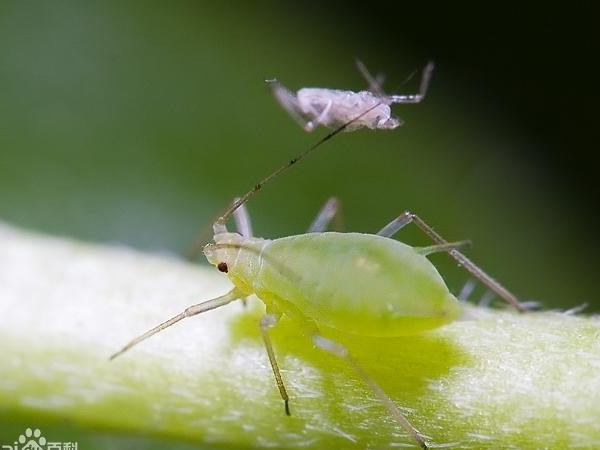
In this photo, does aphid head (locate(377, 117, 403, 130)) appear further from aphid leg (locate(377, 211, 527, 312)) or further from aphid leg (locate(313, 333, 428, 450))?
aphid leg (locate(313, 333, 428, 450))

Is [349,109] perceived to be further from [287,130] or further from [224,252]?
[287,130]

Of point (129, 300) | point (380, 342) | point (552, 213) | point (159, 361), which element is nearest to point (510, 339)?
point (380, 342)

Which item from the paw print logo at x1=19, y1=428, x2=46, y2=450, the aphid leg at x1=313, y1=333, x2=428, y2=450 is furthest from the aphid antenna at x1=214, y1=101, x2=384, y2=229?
the paw print logo at x1=19, y1=428, x2=46, y2=450

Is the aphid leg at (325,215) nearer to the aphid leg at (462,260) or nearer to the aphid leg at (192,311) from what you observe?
the aphid leg at (462,260)

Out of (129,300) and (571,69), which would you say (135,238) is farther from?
(571,69)

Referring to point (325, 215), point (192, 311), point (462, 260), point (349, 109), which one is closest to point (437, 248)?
point (462, 260)

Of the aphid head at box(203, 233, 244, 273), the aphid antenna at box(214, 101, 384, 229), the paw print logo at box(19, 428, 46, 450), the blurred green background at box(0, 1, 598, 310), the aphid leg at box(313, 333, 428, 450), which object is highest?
the blurred green background at box(0, 1, 598, 310)

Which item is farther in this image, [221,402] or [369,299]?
[221,402]
